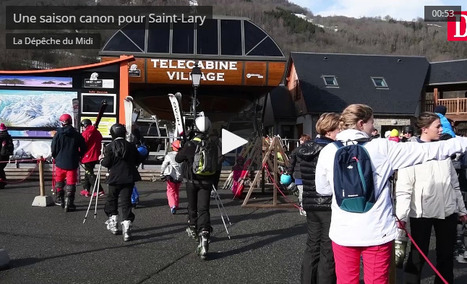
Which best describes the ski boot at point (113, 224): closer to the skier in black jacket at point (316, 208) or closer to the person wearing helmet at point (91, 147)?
the person wearing helmet at point (91, 147)

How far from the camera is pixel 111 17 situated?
19.5 metres

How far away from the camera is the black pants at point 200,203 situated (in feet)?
19.2

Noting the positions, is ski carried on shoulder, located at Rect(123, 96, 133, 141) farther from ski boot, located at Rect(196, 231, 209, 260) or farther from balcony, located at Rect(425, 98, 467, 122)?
balcony, located at Rect(425, 98, 467, 122)

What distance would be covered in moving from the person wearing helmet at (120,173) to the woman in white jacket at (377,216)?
4.44m

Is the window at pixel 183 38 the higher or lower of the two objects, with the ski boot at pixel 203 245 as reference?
higher

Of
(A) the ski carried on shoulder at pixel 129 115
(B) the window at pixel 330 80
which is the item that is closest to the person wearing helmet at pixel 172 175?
(A) the ski carried on shoulder at pixel 129 115

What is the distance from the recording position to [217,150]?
20.0 ft

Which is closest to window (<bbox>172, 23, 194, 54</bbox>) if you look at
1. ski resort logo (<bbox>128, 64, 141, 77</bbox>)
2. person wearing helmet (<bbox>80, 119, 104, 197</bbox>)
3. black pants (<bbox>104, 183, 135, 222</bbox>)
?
ski resort logo (<bbox>128, 64, 141, 77</bbox>)

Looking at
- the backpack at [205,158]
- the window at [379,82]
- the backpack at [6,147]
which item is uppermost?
the window at [379,82]

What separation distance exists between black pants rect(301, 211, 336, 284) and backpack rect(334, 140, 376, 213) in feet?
3.60

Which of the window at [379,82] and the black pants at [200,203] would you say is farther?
the window at [379,82]

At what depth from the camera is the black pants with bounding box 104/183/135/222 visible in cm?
684

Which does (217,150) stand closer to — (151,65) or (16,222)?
(16,222)

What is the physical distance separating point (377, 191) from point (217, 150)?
3.38 meters
